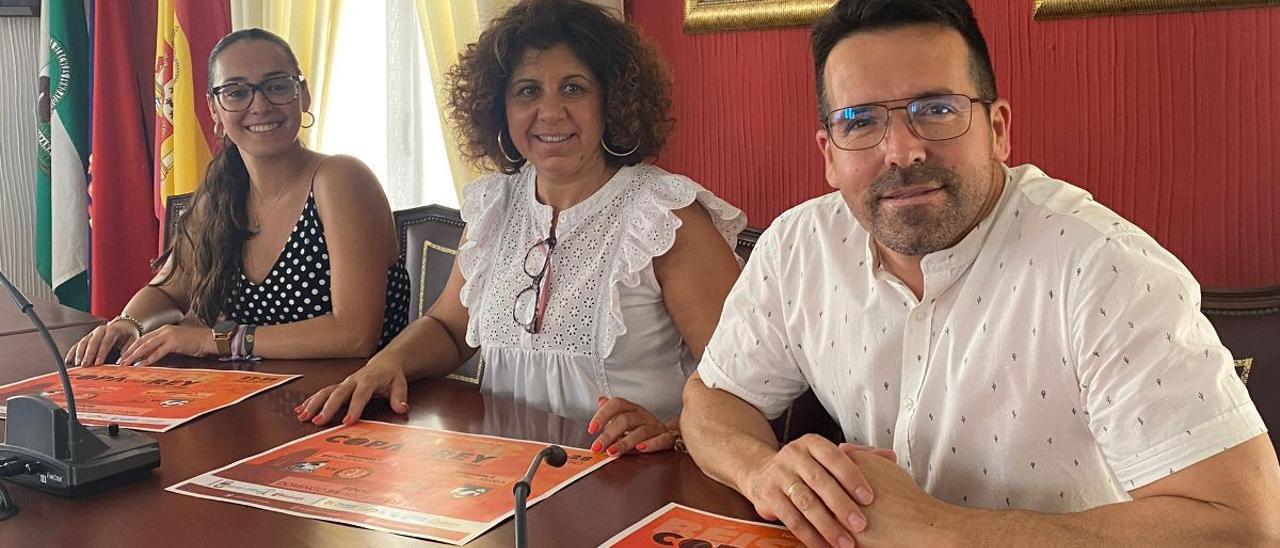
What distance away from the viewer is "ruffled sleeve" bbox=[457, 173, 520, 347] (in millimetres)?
2127

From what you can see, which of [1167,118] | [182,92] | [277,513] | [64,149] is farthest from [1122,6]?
[64,149]

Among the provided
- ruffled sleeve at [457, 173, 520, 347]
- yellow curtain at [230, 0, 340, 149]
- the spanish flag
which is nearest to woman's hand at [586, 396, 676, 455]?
ruffled sleeve at [457, 173, 520, 347]

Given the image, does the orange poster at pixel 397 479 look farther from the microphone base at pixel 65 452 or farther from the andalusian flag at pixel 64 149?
the andalusian flag at pixel 64 149

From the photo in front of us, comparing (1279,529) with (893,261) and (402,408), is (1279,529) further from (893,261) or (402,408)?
(402,408)

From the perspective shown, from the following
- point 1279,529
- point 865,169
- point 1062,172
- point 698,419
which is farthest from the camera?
point 1062,172

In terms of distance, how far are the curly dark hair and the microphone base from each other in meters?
1.00

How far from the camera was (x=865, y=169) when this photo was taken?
1288mm

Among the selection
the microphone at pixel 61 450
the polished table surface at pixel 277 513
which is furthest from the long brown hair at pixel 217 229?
the microphone at pixel 61 450

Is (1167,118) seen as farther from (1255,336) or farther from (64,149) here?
(64,149)

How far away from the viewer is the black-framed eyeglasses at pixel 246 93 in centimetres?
236

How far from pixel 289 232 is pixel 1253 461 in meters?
1.96

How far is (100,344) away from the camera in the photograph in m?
2.08

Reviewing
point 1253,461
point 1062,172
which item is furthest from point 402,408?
point 1062,172

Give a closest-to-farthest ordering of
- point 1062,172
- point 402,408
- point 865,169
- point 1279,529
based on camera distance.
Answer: point 1279,529
point 865,169
point 402,408
point 1062,172
